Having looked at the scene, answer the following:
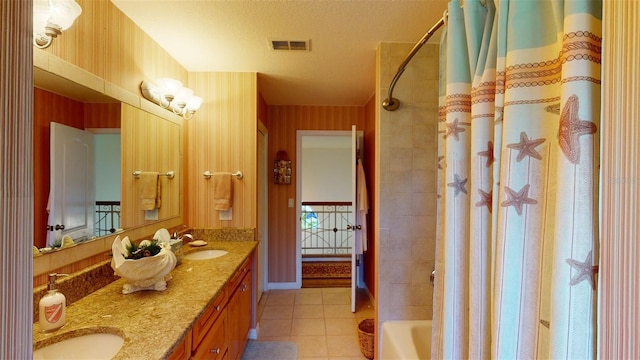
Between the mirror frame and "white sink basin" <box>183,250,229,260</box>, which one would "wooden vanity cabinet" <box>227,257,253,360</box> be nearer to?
"white sink basin" <box>183,250,229,260</box>

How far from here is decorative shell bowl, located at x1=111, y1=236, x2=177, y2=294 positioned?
1.28 meters

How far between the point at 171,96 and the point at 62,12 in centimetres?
91

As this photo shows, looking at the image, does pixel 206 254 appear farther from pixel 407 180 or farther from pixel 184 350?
pixel 407 180

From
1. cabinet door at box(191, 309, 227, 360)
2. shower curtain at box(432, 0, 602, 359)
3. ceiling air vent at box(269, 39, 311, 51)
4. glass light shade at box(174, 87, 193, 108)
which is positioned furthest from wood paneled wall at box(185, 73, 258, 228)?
shower curtain at box(432, 0, 602, 359)

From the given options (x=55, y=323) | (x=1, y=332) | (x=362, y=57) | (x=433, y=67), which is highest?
(x=362, y=57)

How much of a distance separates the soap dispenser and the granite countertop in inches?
0.9

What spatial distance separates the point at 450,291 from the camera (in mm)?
929

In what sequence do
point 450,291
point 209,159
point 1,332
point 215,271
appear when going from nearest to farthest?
point 1,332, point 450,291, point 215,271, point 209,159

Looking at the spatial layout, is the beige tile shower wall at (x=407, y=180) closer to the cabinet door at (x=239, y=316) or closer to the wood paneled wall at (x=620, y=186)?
the cabinet door at (x=239, y=316)

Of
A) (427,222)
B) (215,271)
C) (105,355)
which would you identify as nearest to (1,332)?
(105,355)

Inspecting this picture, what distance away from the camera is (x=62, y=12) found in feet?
3.61

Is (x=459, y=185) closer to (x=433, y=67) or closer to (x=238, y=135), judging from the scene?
Result: (x=433, y=67)

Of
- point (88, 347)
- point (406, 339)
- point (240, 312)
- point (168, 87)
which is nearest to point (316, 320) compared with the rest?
point (240, 312)

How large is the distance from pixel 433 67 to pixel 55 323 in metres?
2.48
